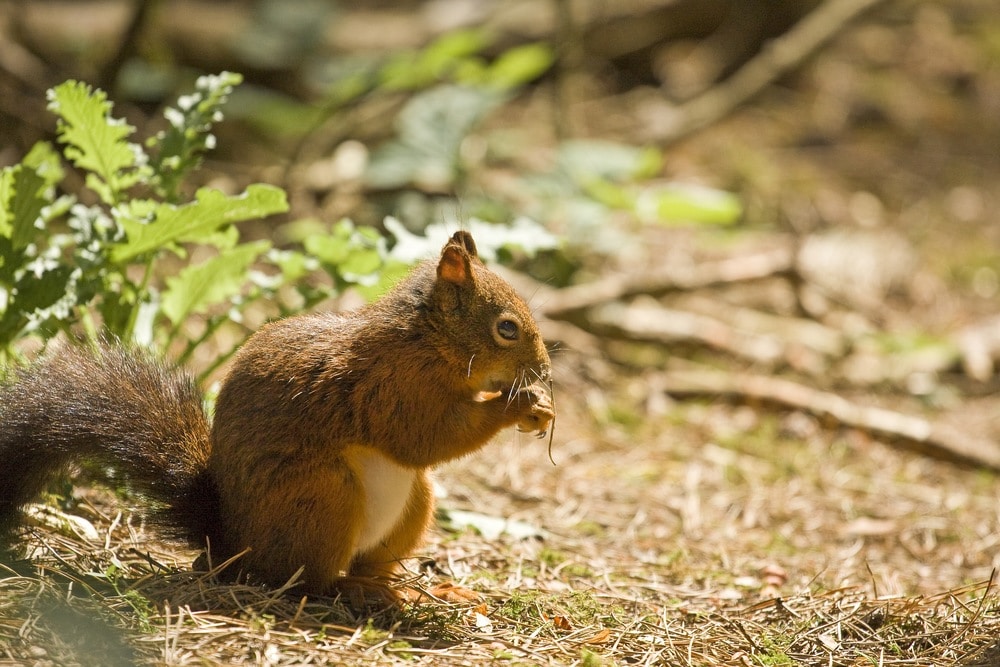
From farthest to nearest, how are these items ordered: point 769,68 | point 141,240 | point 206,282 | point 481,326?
point 769,68, point 206,282, point 141,240, point 481,326

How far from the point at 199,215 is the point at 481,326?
91cm

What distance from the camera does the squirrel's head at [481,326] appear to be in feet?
9.53

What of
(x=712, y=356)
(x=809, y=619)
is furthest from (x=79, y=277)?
(x=712, y=356)

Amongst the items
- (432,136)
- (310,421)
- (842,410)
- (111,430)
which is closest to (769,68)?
(432,136)

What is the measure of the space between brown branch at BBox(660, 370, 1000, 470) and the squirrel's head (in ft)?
8.83

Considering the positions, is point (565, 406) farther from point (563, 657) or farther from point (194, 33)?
point (194, 33)

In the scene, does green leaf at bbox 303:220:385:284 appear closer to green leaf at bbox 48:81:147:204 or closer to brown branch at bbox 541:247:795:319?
green leaf at bbox 48:81:147:204

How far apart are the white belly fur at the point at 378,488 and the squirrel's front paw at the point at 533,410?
1.14 feet

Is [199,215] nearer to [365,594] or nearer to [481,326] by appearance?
[481,326]

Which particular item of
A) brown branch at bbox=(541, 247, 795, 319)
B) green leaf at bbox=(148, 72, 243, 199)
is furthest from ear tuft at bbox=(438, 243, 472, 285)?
brown branch at bbox=(541, 247, 795, 319)

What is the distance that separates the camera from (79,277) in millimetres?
3268

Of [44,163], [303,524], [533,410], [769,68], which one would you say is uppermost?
[769,68]

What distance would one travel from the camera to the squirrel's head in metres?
2.90

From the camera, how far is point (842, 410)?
526 cm
